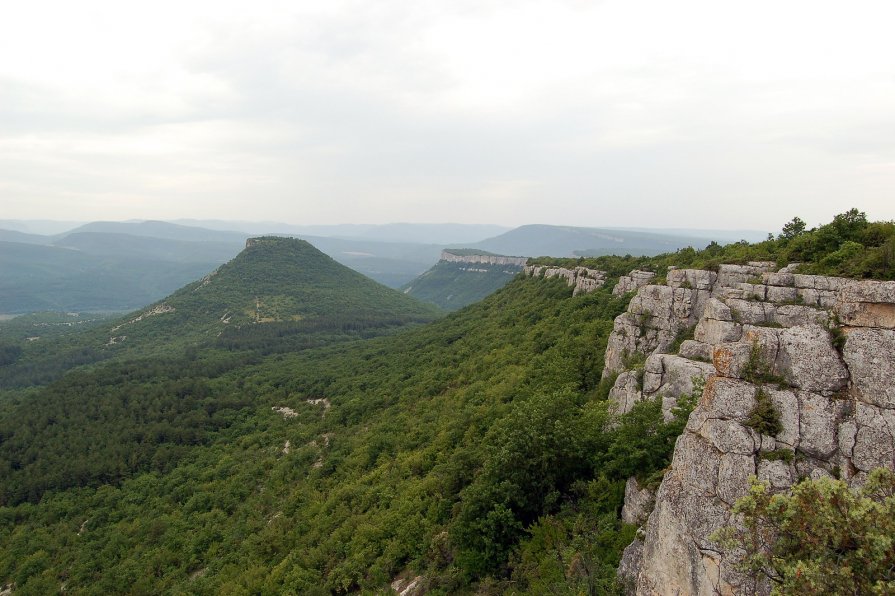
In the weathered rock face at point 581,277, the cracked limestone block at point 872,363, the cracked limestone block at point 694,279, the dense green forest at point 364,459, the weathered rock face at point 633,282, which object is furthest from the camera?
the weathered rock face at point 581,277

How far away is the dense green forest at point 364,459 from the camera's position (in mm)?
17984

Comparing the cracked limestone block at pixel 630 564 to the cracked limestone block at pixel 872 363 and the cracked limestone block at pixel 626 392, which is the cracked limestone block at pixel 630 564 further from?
the cracked limestone block at pixel 872 363

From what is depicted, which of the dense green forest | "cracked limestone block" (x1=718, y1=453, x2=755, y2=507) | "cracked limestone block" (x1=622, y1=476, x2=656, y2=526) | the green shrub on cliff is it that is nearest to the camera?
the green shrub on cliff

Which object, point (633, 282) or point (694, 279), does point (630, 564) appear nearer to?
point (694, 279)

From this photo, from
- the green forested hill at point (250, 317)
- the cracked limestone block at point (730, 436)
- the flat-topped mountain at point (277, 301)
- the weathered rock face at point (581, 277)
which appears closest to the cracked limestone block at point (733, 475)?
the cracked limestone block at point (730, 436)

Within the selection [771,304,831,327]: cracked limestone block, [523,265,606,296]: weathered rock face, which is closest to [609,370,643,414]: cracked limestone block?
[771,304,831,327]: cracked limestone block

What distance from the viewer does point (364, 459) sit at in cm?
3672

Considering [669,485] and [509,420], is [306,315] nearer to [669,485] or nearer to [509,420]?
[509,420]

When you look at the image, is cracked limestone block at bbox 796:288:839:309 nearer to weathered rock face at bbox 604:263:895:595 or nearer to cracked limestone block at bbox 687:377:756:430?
weathered rock face at bbox 604:263:895:595

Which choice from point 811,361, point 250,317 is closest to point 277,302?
point 250,317

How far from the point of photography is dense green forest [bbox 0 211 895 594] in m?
18.0

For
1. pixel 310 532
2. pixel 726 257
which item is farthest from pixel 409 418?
pixel 726 257

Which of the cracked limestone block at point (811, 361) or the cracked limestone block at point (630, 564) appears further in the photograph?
the cracked limestone block at point (630, 564)

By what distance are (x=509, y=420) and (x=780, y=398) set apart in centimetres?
1339
